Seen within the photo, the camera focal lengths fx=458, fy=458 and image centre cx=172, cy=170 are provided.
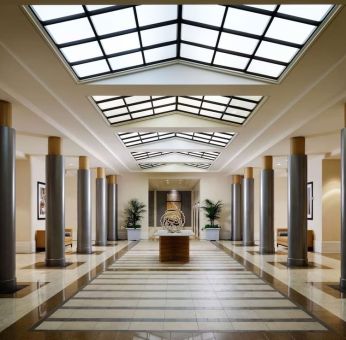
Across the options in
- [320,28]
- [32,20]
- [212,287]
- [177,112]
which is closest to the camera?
[32,20]

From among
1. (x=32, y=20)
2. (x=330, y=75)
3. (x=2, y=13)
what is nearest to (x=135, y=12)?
(x=32, y=20)

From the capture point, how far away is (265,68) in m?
8.83

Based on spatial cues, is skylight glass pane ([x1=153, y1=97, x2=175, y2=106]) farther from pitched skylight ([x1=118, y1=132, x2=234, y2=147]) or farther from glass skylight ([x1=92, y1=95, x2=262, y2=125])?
pitched skylight ([x1=118, y1=132, x2=234, y2=147])

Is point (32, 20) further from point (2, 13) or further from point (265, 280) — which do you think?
point (265, 280)

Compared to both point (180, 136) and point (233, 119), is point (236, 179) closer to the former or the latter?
point (180, 136)

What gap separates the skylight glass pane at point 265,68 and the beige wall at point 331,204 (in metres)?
10.4

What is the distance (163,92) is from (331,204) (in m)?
11.1

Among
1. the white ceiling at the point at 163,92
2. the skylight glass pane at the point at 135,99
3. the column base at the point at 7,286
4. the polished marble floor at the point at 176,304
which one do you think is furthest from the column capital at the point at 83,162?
the column base at the point at 7,286

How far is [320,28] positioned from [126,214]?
2245 cm

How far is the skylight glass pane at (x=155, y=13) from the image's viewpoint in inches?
288

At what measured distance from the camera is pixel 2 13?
18.8 ft

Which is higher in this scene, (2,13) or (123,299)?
(2,13)

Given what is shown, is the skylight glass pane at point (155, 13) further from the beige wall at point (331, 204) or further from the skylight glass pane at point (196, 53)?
the beige wall at point (331, 204)

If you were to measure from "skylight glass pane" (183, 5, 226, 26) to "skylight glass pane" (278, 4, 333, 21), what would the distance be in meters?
1.02
